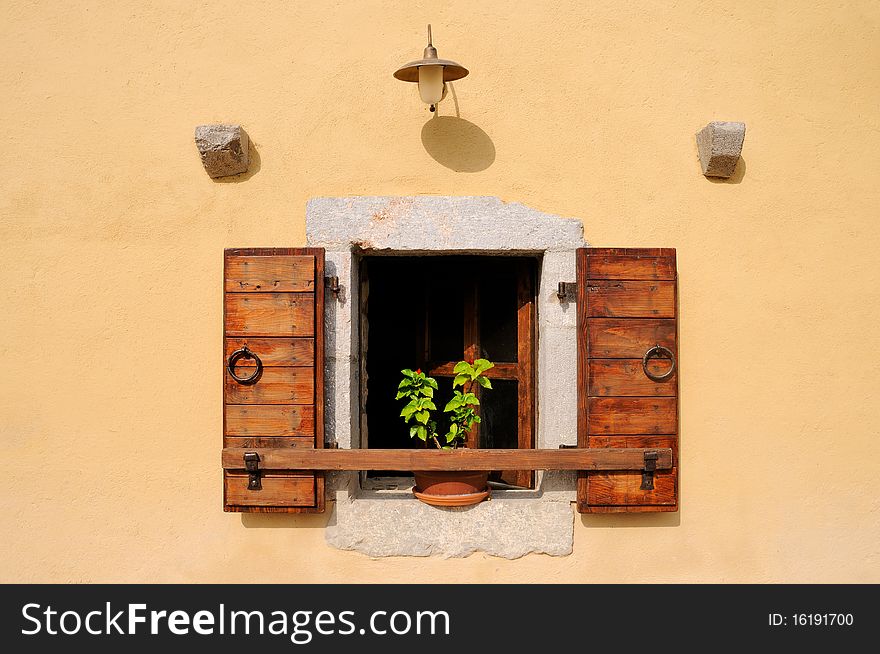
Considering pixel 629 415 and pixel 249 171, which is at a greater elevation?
pixel 249 171

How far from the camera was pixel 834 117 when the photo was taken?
286cm

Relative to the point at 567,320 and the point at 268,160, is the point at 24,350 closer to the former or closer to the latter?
the point at 268,160

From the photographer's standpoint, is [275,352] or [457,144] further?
[457,144]

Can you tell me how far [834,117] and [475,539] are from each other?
235cm

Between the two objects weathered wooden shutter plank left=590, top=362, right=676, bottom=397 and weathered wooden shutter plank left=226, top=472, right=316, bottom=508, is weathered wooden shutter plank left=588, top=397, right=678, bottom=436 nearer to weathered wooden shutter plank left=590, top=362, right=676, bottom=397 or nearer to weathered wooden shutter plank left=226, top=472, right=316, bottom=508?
weathered wooden shutter plank left=590, top=362, right=676, bottom=397

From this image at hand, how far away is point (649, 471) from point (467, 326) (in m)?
1.07

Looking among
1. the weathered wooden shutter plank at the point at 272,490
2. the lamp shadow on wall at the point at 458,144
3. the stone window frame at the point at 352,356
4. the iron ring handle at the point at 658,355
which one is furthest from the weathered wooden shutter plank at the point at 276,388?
the iron ring handle at the point at 658,355

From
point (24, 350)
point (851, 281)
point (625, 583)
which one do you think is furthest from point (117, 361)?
point (851, 281)

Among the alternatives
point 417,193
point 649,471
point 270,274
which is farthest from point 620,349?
point 270,274

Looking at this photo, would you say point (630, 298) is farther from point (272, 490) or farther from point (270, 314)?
point (272, 490)

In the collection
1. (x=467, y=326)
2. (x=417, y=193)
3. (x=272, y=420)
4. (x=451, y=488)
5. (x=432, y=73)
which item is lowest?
(x=451, y=488)

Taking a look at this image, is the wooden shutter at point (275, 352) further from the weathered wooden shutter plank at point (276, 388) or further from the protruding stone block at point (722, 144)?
the protruding stone block at point (722, 144)

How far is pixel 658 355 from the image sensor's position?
108 inches

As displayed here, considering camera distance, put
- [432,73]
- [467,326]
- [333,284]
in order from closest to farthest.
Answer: [432,73] → [333,284] → [467,326]
